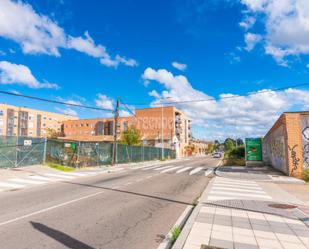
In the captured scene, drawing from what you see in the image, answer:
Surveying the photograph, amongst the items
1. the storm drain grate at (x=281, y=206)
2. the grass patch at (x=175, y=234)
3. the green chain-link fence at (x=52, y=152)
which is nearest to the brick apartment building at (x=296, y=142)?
the storm drain grate at (x=281, y=206)

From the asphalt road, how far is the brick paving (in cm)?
81

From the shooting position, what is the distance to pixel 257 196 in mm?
10422

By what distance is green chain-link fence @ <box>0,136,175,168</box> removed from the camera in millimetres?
18656

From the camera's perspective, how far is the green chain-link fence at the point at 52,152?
61.2 ft

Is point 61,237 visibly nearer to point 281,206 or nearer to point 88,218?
point 88,218

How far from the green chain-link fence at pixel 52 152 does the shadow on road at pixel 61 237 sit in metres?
14.2

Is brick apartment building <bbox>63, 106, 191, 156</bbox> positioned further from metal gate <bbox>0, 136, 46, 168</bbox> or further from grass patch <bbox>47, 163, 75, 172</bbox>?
metal gate <bbox>0, 136, 46, 168</bbox>

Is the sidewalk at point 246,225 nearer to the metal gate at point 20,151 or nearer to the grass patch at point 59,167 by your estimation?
the grass patch at point 59,167

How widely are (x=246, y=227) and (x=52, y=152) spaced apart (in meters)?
19.2

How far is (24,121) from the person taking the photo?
102m

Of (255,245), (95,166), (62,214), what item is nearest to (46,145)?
(95,166)

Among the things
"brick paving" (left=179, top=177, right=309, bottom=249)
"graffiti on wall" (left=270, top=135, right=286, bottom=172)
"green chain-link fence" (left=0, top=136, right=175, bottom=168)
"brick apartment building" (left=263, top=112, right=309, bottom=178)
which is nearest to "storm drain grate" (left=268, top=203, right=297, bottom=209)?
"brick paving" (left=179, top=177, right=309, bottom=249)

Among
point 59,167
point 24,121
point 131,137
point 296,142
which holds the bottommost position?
point 59,167

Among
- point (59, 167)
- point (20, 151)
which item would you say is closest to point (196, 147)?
point (59, 167)
